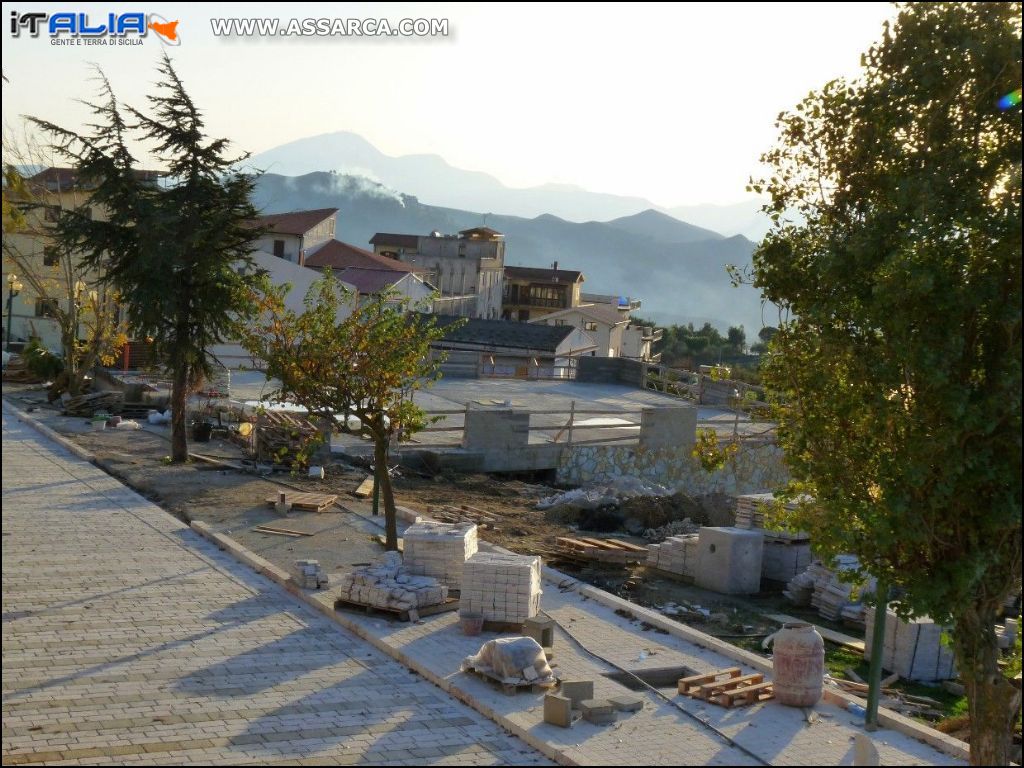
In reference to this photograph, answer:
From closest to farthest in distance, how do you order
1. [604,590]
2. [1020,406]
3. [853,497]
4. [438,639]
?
[1020,406] < [853,497] < [438,639] < [604,590]

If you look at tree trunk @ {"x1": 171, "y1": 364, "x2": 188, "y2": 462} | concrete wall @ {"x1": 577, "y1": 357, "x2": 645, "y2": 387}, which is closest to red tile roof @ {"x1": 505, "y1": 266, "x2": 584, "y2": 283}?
concrete wall @ {"x1": 577, "y1": 357, "x2": 645, "y2": 387}

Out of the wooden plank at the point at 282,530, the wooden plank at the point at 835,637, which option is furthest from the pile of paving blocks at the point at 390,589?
the wooden plank at the point at 835,637

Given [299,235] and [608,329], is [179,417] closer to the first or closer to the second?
[299,235]

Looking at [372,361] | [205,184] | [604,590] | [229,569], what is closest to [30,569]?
[229,569]

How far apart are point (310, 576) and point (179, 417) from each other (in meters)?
10.2

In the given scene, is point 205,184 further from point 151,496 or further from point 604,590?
point 604,590

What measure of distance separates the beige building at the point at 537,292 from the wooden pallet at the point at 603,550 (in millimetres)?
73555

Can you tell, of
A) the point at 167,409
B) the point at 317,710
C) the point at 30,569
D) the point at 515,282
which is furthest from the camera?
the point at 515,282

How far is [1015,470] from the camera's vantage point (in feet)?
26.2

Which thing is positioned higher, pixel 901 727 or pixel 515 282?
pixel 515 282

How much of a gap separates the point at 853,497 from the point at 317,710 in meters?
5.01

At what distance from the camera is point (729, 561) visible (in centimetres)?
1669

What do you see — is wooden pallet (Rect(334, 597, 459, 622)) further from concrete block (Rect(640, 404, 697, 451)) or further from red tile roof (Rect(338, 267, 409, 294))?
red tile roof (Rect(338, 267, 409, 294))

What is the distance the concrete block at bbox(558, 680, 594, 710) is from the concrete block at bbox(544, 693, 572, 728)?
34 cm
